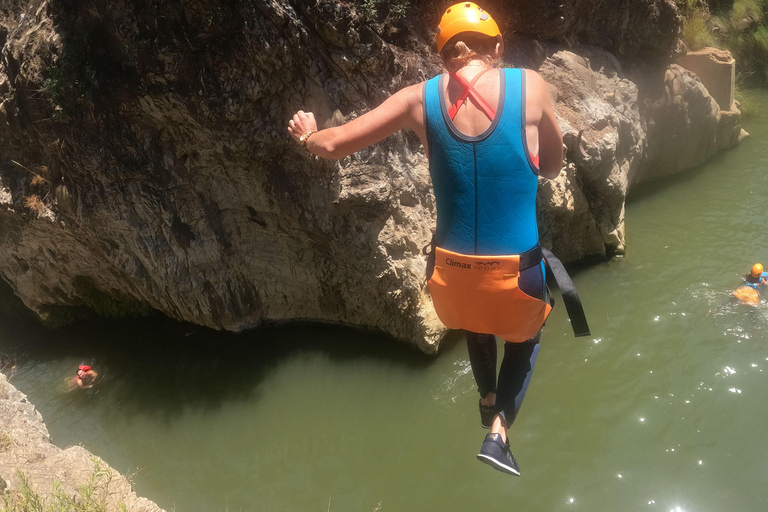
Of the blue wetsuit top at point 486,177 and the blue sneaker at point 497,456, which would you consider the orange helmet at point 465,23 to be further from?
the blue sneaker at point 497,456

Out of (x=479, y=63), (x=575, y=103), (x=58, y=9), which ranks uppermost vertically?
→ (x=58, y=9)

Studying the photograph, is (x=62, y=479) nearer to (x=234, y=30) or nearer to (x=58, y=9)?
(x=234, y=30)

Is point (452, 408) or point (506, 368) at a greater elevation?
point (506, 368)

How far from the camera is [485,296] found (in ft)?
7.63

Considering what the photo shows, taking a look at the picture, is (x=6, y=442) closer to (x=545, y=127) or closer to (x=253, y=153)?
(x=253, y=153)

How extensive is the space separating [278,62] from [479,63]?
3303 mm

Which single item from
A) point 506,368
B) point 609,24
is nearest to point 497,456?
point 506,368

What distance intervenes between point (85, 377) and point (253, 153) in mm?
3713

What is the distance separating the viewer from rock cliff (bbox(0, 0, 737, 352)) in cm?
506

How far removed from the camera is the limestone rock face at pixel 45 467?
362 cm

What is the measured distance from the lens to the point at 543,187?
626 cm

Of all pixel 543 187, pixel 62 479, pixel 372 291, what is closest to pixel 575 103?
pixel 543 187

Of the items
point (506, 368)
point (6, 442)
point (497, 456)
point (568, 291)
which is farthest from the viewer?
point (6, 442)

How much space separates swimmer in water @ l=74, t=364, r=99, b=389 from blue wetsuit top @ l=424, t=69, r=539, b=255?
6.04 meters
